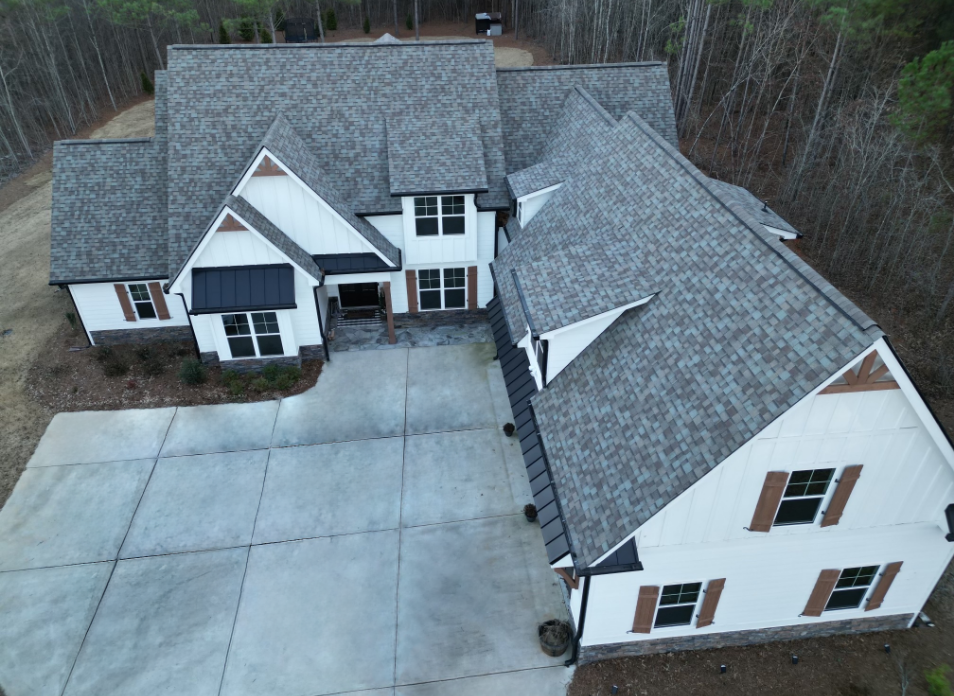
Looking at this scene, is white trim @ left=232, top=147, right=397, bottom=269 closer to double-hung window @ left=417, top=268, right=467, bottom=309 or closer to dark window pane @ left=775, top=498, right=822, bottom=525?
double-hung window @ left=417, top=268, right=467, bottom=309

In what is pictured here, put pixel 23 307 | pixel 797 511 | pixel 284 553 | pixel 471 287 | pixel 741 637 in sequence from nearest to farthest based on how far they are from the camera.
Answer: pixel 797 511 → pixel 741 637 → pixel 284 553 → pixel 471 287 → pixel 23 307

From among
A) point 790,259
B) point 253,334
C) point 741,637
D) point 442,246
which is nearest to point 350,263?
point 442,246

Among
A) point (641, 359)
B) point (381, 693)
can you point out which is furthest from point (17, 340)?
point (641, 359)

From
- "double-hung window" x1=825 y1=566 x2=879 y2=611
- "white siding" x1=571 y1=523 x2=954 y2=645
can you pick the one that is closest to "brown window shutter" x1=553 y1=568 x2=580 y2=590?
"white siding" x1=571 y1=523 x2=954 y2=645

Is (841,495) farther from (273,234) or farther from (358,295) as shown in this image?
(358,295)

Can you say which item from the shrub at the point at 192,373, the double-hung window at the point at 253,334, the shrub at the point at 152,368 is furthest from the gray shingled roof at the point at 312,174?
the shrub at the point at 152,368

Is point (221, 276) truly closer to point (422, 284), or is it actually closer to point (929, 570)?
point (422, 284)

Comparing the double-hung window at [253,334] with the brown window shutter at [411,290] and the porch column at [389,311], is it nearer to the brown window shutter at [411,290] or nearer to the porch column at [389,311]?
the porch column at [389,311]
